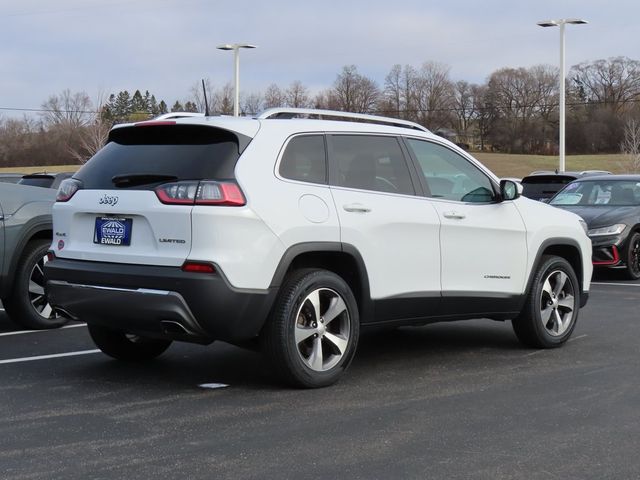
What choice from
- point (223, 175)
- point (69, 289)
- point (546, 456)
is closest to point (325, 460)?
point (546, 456)

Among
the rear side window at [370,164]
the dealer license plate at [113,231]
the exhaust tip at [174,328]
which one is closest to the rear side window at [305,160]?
the rear side window at [370,164]

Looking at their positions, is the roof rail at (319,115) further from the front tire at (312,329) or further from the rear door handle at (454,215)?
the front tire at (312,329)

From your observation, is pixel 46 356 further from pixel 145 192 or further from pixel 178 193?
pixel 178 193

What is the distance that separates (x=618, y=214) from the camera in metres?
13.0

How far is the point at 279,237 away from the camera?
5.46 m

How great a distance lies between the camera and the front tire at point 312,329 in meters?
5.53

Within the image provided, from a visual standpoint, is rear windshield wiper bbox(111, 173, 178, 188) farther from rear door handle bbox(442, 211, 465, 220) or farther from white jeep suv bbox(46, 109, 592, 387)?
rear door handle bbox(442, 211, 465, 220)

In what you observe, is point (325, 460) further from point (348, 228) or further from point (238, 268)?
point (348, 228)

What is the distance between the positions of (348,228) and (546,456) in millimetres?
2058

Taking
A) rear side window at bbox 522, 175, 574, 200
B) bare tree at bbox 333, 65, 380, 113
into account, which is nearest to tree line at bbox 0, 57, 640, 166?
bare tree at bbox 333, 65, 380, 113

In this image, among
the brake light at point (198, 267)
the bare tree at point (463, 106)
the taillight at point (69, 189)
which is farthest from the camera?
the bare tree at point (463, 106)

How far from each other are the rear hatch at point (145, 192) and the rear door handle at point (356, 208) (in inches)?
32.1

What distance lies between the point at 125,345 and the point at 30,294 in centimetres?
195

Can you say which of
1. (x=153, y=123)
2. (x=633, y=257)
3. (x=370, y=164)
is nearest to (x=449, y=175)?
(x=370, y=164)
